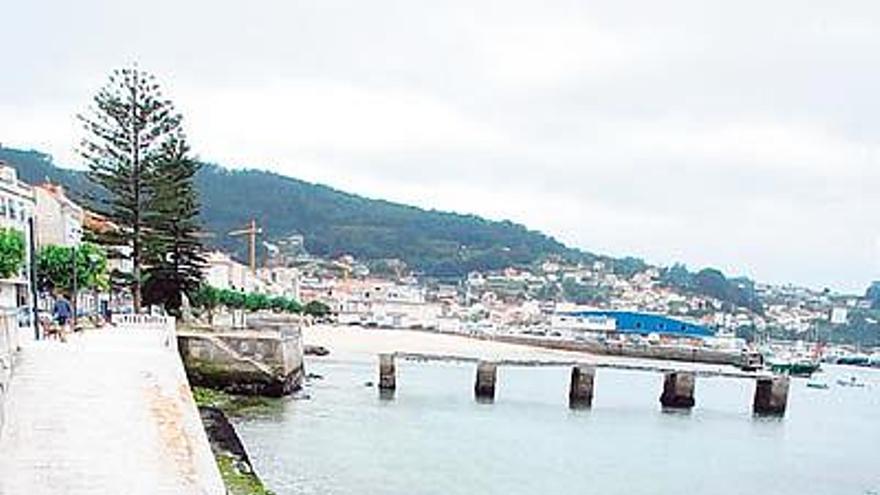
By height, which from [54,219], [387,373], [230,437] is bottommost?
[387,373]

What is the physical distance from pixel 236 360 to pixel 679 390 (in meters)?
21.8

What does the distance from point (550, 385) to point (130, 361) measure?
1713 inches

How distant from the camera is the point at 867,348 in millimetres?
153250

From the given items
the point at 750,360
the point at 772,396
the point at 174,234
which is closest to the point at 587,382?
the point at 772,396

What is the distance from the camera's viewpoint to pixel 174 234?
41344 mm

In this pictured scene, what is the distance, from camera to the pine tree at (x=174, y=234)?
3900 cm

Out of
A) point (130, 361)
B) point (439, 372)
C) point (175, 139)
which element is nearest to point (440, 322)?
point (439, 372)

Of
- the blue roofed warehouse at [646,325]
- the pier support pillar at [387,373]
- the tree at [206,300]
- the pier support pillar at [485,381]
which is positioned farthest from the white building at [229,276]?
the pier support pillar at [485,381]

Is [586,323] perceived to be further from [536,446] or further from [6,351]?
[6,351]

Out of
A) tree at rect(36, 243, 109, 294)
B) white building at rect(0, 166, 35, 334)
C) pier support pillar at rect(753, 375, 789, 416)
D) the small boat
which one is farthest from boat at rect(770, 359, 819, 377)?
tree at rect(36, 243, 109, 294)

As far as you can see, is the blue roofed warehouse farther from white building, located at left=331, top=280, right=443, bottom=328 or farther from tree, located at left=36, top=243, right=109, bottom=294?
tree, located at left=36, top=243, right=109, bottom=294

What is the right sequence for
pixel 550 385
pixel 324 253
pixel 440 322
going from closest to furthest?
1. pixel 550 385
2. pixel 440 322
3. pixel 324 253

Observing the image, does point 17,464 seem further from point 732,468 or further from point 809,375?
point 809,375

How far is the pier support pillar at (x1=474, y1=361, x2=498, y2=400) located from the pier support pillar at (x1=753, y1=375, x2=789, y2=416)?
1179 centimetres
